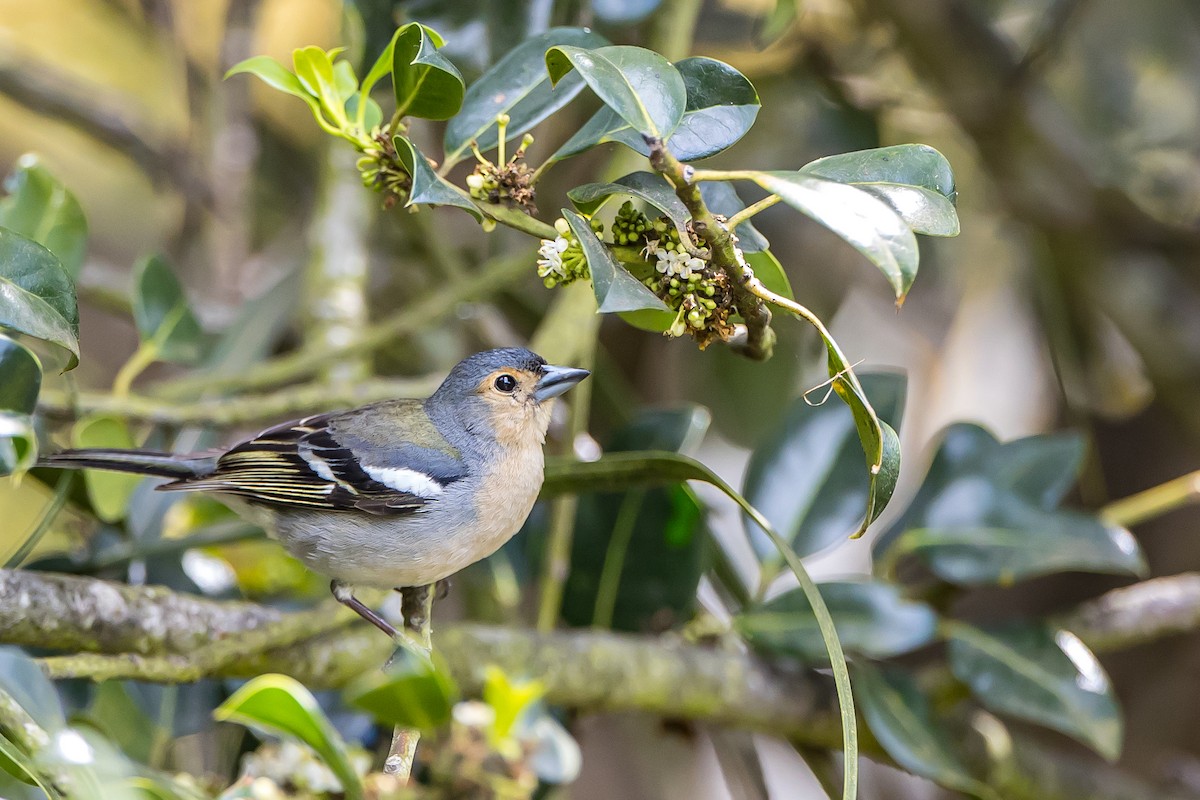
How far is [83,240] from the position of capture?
2.18 m

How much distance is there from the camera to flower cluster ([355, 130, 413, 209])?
4.94 feet

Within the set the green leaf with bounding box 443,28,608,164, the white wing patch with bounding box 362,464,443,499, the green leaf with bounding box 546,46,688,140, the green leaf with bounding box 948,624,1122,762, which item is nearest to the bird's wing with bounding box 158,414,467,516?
the white wing patch with bounding box 362,464,443,499

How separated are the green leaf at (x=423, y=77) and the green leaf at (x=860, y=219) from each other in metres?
0.52

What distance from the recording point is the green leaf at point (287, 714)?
106 centimetres

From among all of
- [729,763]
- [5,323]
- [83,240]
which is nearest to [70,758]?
[5,323]

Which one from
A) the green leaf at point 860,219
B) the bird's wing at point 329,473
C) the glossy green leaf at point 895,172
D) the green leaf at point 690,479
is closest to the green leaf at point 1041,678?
the green leaf at point 690,479

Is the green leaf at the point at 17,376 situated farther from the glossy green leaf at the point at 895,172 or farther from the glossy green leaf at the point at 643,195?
the glossy green leaf at the point at 895,172

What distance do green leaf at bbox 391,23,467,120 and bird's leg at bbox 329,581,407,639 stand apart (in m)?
0.92

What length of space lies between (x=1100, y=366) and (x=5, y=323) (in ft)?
10.2

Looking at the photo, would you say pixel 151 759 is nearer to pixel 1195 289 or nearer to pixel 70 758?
pixel 70 758

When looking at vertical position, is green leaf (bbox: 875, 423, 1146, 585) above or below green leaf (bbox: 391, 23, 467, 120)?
below

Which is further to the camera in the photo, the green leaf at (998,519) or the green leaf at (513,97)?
the green leaf at (998,519)

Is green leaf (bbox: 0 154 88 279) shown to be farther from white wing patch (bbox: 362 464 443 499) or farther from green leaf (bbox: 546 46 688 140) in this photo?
green leaf (bbox: 546 46 688 140)

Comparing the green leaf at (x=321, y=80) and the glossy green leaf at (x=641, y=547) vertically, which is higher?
the green leaf at (x=321, y=80)
